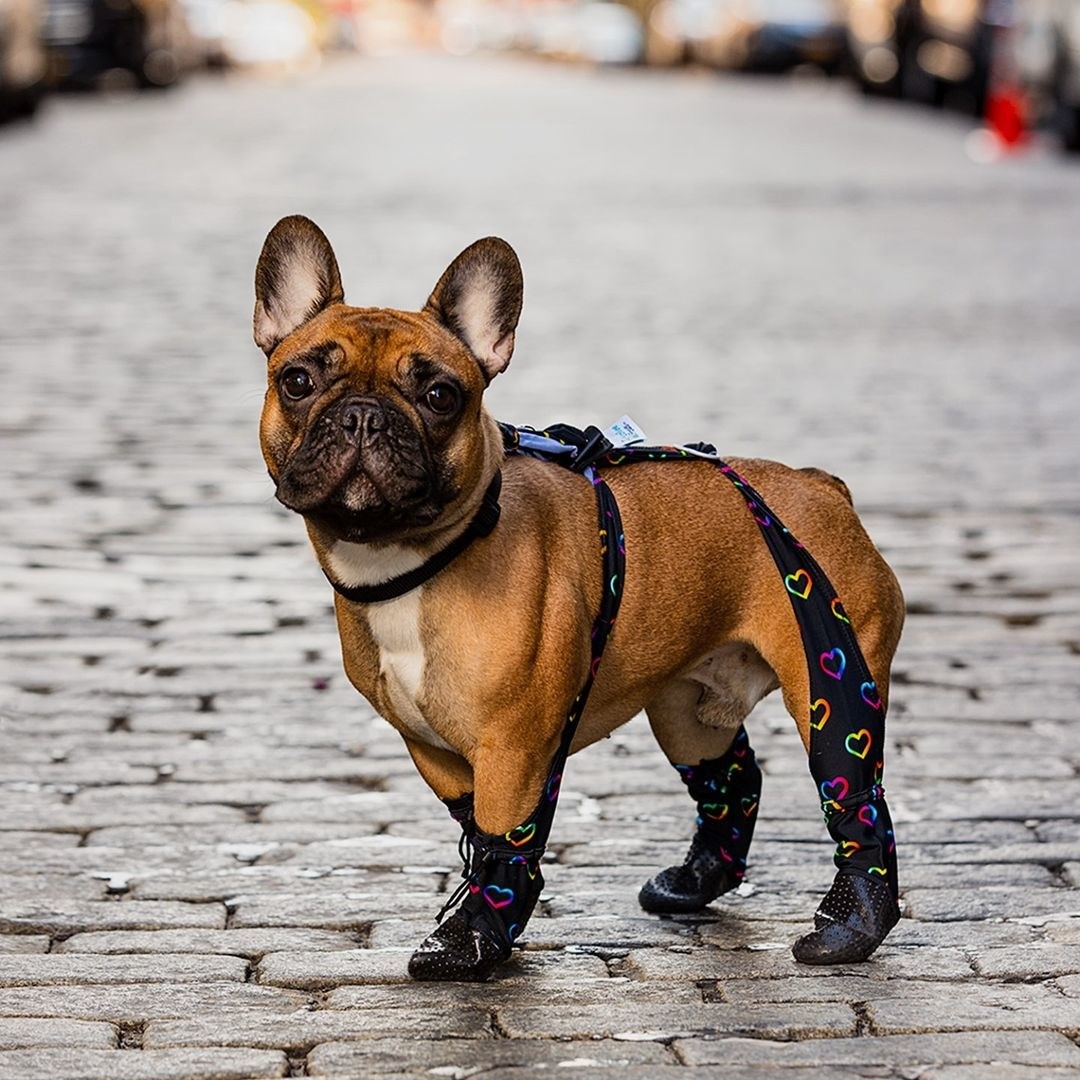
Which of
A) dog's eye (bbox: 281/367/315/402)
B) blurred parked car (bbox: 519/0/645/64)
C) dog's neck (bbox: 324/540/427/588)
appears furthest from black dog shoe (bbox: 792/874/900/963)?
blurred parked car (bbox: 519/0/645/64)

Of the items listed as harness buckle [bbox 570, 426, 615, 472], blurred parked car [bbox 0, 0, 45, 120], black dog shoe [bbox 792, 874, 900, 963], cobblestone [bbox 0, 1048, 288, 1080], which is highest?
harness buckle [bbox 570, 426, 615, 472]

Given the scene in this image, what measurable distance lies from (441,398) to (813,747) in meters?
0.95

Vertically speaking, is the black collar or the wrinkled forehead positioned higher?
the wrinkled forehead

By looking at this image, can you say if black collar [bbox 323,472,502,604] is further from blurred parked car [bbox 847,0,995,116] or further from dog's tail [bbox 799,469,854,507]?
blurred parked car [bbox 847,0,995,116]

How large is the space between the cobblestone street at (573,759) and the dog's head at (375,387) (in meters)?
0.88

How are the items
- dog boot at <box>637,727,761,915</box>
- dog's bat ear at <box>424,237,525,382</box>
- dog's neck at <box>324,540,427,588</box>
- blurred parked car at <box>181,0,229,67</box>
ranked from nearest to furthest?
dog's neck at <box>324,540,427,588</box> < dog's bat ear at <box>424,237,525,382</box> < dog boot at <box>637,727,761,915</box> < blurred parked car at <box>181,0,229,67</box>

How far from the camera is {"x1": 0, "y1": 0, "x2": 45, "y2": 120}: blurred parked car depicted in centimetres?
2684

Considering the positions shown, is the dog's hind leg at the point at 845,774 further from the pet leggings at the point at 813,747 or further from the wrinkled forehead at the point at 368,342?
the wrinkled forehead at the point at 368,342

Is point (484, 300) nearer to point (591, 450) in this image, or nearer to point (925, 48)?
point (591, 450)

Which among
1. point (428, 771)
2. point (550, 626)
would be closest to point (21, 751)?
point (428, 771)

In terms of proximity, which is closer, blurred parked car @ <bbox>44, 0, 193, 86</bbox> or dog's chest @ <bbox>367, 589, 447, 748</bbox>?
dog's chest @ <bbox>367, 589, 447, 748</bbox>

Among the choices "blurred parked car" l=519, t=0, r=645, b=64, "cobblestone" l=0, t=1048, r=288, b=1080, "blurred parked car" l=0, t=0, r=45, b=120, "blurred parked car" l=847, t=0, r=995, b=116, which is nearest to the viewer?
"cobblestone" l=0, t=1048, r=288, b=1080

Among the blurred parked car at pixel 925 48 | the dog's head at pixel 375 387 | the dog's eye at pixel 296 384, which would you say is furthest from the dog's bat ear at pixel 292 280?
the blurred parked car at pixel 925 48

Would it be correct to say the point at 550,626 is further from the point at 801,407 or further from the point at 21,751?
the point at 801,407
